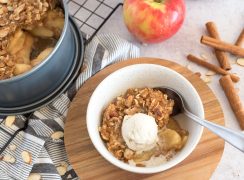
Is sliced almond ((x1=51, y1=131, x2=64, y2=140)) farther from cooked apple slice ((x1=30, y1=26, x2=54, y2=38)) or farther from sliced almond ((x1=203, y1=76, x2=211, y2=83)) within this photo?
sliced almond ((x1=203, y1=76, x2=211, y2=83))

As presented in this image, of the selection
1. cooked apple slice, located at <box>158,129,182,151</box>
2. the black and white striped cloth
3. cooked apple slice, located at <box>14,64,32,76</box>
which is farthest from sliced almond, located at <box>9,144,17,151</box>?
cooked apple slice, located at <box>158,129,182,151</box>

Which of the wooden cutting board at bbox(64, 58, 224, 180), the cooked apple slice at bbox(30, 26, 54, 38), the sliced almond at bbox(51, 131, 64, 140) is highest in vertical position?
the cooked apple slice at bbox(30, 26, 54, 38)

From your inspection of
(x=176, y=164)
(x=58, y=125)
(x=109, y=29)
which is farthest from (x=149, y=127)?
(x=109, y=29)

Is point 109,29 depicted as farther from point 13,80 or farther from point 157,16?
point 13,80

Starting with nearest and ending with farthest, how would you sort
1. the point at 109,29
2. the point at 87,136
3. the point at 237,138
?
1. the point at 237,138
2. the point at 87,136
3. the point at 109,29

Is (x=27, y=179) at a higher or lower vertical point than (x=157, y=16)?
lower

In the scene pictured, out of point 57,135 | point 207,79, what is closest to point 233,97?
point 207,79
